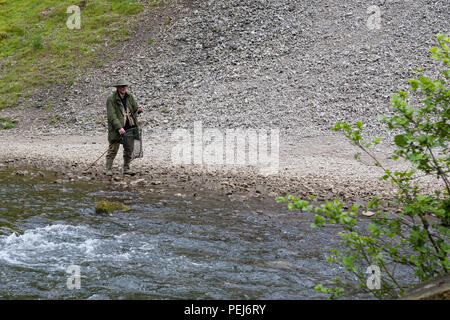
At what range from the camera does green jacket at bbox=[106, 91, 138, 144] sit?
14.7 metres

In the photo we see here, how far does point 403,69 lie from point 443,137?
18.4m

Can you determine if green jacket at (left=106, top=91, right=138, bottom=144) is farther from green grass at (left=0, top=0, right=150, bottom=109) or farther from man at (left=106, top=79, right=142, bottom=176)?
green grass at (left=0, top=0, right=150, bottom=109)

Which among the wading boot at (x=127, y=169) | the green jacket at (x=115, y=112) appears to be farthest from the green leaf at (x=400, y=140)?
the wading boot at (x=127, y=169)

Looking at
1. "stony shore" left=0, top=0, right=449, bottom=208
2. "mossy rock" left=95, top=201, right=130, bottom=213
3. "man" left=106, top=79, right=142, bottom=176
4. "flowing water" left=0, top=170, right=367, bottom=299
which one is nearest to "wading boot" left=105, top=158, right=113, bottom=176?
"man" left=106, top=79, right=142, bottom=176

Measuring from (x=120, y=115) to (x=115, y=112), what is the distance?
23cm

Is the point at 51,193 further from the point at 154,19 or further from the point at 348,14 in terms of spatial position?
the point at 154,19

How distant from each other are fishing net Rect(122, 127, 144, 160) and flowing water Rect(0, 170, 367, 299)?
112 inches

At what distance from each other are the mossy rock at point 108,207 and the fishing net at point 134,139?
12.8ft

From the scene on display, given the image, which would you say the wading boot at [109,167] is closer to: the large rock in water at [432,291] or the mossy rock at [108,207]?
the mossy rock at [108,207]

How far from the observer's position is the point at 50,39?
36.1 metres

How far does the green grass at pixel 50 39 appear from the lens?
31016 mm

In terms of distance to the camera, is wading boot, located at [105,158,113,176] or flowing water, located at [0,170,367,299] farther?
wading boot, located at [105,158,113,176]

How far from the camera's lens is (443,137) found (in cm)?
480

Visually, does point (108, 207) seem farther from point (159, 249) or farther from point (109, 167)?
point (109, 167)
